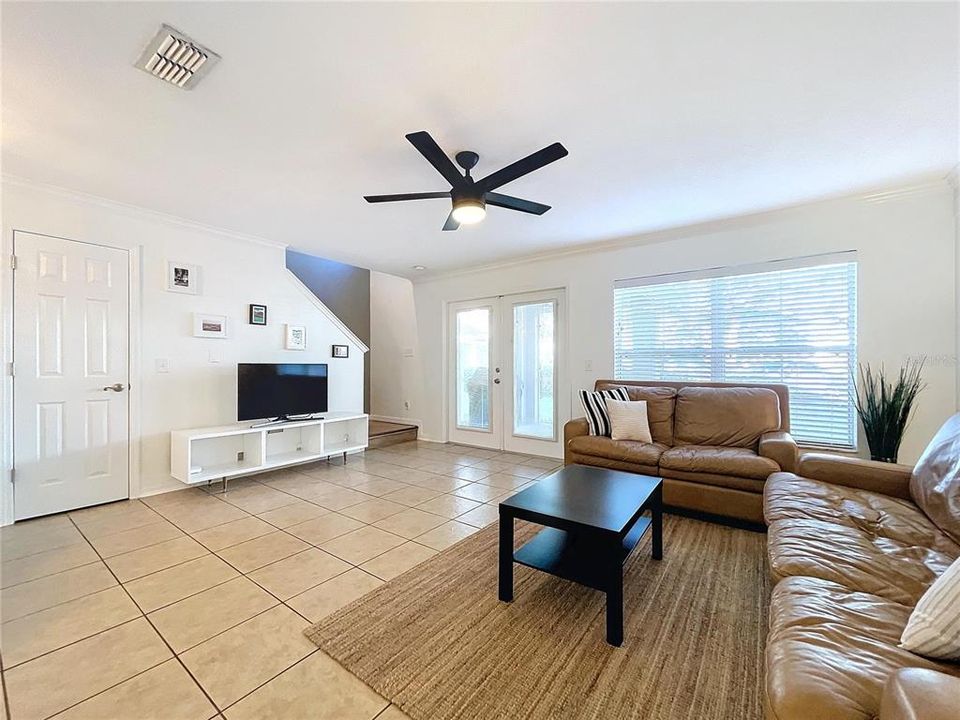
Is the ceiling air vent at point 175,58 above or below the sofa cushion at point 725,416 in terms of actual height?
above

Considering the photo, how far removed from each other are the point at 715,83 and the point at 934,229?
8.26 ft

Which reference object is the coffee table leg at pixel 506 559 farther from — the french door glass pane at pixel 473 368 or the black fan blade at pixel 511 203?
the french door glass pane at pixel 473 368

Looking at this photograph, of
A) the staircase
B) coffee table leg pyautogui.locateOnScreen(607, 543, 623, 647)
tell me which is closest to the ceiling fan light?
coffee table leg pyautogui.locateOnScreen(607, 543, 623, 647)

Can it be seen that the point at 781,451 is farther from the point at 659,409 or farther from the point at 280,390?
the point at 280,390

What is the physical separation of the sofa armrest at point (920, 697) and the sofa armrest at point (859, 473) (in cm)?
191

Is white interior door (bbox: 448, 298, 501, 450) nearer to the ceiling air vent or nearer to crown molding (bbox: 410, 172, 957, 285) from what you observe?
crown molding (bbox: 410, 172, 957, 285)

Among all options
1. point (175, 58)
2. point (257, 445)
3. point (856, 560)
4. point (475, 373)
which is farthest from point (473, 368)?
point (856, 560)

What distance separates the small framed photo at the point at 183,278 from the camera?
3.57 meters

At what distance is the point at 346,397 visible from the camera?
5.12 meters

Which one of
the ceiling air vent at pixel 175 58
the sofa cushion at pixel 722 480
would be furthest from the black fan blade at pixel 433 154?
the sofa cushion at pixel 722 480

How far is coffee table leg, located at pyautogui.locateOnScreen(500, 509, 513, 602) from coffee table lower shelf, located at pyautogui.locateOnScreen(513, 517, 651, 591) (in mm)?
47

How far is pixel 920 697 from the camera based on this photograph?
717 mm

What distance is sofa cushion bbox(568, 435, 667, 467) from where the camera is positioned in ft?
10.4

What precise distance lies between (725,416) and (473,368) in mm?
3051
